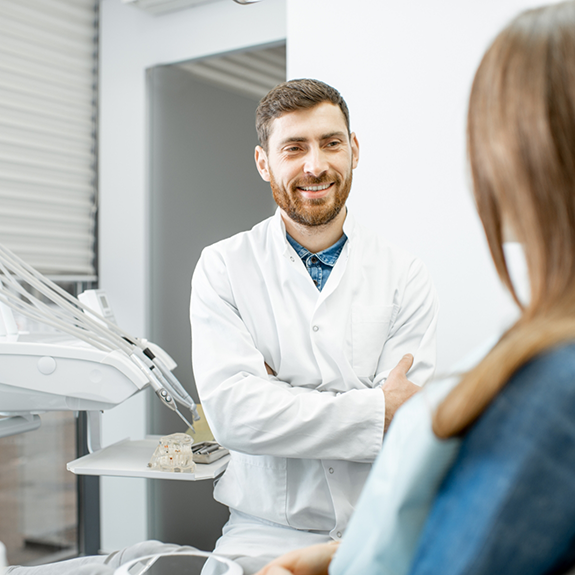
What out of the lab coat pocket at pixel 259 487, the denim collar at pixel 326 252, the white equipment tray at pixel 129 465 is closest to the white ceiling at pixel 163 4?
the denim collar at pixel 326 252

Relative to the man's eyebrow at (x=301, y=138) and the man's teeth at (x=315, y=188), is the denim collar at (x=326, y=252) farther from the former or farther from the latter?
the man's eyebrow at (x=301, y=138)

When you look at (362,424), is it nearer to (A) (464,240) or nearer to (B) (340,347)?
(B) (340,347)

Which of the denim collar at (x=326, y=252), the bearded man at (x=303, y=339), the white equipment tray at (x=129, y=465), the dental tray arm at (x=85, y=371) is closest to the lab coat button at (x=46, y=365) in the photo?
the dental tray arm at (x=85, y=371)

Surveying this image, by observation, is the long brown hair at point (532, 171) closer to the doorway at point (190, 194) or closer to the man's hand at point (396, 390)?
the man's hand at point (396, 390)

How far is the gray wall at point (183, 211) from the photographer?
2.55m

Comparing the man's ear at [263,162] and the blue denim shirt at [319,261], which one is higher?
the man's ear at [263,162]

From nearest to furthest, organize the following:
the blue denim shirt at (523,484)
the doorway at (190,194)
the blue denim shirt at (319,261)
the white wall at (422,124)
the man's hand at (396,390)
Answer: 1. the blue denim shirt at (523,484)
2. the man's hand at (396,390)
3. the blue denim shirt at (319,261)
4. the white wall at (422,124)
5. the doorway at (190,194)

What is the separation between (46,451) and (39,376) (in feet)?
3.70

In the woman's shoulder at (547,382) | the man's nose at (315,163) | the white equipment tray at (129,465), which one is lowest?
the white equipment tray at (129,465)

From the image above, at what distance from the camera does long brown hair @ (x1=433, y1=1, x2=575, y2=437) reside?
0.45 meters

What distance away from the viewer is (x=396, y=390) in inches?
51.6

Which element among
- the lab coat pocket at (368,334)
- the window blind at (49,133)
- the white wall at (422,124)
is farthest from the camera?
the window blind at (49,133)

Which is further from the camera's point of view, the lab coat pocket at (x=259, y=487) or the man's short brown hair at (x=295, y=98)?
the man's short brown hair at (x=295, y=98)

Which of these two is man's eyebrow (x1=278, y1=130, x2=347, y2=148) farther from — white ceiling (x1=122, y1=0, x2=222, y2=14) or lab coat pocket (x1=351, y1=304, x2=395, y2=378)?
white ceiling (x1=122, y1=0, x2=222, y2=14)
